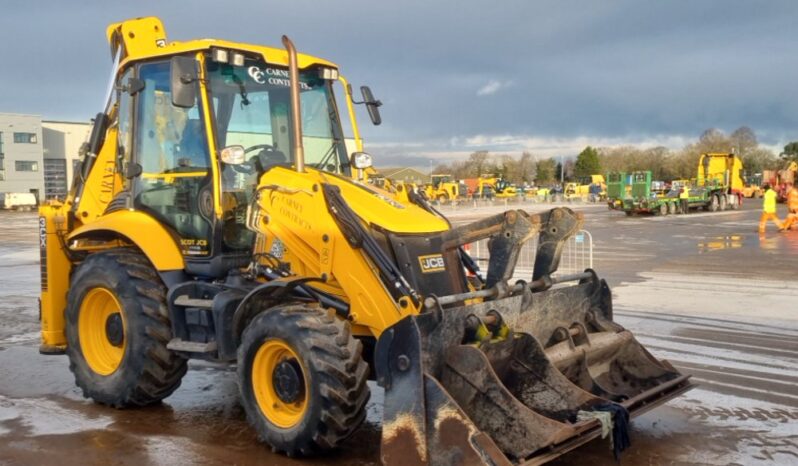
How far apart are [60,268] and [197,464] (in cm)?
334

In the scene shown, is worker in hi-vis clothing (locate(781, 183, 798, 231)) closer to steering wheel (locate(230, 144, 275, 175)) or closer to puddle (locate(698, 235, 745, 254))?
puddle (locate(698, 235, 745, 254))

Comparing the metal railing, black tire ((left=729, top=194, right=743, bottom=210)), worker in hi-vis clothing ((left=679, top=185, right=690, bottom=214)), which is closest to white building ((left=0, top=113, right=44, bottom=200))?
worker in hi-vis clothing ((left=679, top=185, right=690, bottom=214))

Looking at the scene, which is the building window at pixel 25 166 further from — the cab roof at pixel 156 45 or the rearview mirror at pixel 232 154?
the rearview mirror at pixel 232 154

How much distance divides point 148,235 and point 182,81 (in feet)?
5.13

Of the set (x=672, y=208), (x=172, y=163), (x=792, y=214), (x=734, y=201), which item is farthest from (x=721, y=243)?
(x=734, y=201)

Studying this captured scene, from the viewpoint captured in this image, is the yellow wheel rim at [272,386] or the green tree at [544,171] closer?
the yellow wheel rim at [272,386]

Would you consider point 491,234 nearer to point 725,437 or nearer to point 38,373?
point 725,437

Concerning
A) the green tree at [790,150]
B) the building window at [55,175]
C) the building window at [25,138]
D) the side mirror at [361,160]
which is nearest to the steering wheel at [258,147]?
the side mirror at [361,160]

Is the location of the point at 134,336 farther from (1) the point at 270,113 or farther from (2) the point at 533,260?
(2) the point at 533,260

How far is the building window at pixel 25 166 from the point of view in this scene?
259ft

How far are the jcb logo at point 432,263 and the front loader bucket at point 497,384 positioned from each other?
40cm

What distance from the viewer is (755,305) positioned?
40.7 ft

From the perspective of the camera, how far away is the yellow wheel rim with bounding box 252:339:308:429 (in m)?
5.52

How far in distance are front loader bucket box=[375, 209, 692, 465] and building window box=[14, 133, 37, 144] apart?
84341 mm
